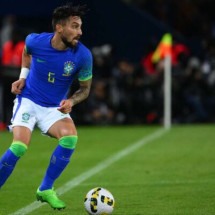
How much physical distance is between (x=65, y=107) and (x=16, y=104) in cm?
69

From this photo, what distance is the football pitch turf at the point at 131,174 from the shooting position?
A: 30.4 feet

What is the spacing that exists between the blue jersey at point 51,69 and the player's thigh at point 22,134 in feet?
1.21

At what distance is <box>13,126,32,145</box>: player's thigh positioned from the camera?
348 inches

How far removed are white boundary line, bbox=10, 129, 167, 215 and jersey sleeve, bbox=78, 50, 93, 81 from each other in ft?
4.91

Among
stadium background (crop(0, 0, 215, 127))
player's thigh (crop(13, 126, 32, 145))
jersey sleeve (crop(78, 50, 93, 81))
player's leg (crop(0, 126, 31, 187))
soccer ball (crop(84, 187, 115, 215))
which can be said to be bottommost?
stadium background (crop(0, 0, 215, 127))

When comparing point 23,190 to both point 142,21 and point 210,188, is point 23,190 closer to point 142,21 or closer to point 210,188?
point 210,188

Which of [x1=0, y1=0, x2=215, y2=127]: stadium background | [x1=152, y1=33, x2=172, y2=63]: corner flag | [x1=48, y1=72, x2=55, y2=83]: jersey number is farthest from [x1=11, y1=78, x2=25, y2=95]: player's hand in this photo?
[x1=152, y1=33, x2=172, y2=63]: corner flag

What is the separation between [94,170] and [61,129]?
3.92 meters

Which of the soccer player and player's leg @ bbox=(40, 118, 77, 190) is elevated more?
the soccer player

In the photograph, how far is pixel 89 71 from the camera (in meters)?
9.11

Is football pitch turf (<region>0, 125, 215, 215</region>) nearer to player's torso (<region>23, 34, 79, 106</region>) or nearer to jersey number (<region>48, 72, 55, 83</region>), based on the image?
player's torso (<region>23, 34, 79, 106</region>)

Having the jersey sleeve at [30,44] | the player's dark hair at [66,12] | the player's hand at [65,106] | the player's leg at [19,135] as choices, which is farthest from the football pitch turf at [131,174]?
the player's dark hair at [66,12]

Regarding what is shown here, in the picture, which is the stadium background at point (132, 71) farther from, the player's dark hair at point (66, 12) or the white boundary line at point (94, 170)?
the player's dark hair at point (66, 12)

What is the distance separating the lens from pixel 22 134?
8883 millimetres
